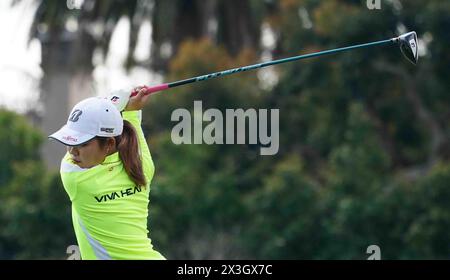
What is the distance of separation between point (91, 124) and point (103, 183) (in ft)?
1.16

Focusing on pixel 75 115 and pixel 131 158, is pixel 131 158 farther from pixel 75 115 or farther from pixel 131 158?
pixel 75 115

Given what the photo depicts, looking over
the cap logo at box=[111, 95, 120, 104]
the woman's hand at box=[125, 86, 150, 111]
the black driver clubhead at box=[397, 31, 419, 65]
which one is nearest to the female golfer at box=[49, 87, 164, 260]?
the cap logo at box=[111, 95, 120, 104]

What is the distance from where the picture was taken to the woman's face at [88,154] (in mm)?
7602

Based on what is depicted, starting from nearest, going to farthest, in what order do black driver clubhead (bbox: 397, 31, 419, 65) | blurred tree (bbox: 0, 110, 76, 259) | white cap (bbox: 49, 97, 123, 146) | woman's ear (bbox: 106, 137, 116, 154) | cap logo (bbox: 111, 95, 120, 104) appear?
white cap (bbox: 49, 97, 123, 146) < woman's ear (bbox: 106, 137, 116, 154) < cap logo (bbox: 111, 95, 120, 104) < black driver clubhead (bbox: 397, 31, 419, 65) < blurred tree (bbox: 0, 110, 76, 259)

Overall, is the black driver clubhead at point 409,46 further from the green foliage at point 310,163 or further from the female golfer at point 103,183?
the green foliage at point 310,163

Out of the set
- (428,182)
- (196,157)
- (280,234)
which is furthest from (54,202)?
(428,182)

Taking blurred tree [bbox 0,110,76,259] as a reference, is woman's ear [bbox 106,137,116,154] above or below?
below

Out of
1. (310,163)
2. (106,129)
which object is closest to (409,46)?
(106,129)

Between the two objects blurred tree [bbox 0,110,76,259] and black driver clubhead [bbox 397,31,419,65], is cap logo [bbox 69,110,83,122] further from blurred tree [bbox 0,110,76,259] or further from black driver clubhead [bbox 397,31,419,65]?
blurred tree [bbox 0,110,76,259]

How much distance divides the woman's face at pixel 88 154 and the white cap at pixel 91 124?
Result: 8 cm

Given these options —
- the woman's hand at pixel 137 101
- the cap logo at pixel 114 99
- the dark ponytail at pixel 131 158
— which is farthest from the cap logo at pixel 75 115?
the woman's hand at pixel 137 101

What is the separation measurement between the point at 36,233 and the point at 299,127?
242 inches

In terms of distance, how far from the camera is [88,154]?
762 cm

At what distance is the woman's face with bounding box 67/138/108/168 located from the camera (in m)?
7.60
